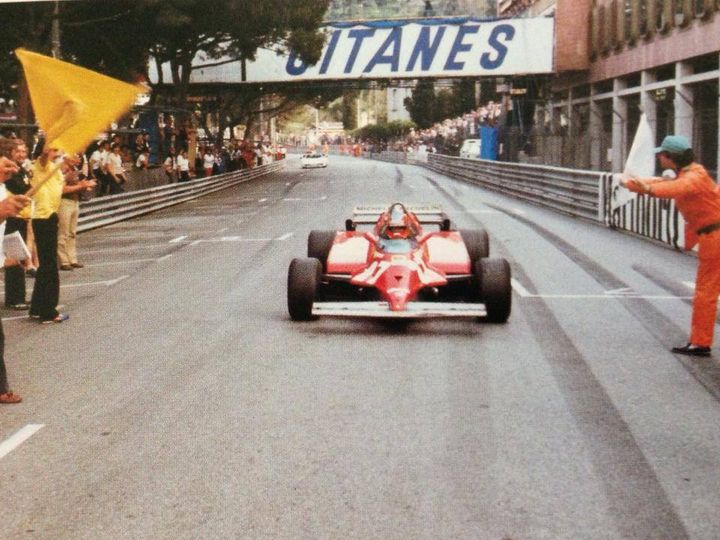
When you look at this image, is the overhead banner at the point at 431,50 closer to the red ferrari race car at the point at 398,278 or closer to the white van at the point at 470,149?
the white van at the point at 470,149

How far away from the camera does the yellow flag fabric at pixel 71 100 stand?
701cm

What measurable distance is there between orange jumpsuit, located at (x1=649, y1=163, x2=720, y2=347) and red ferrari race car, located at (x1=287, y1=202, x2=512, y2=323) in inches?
72.3

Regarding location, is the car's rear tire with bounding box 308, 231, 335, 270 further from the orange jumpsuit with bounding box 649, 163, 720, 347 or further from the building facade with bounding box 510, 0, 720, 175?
the building facade with bounding box 510, 0, 720, 175

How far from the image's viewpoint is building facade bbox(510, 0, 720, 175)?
1373 inches

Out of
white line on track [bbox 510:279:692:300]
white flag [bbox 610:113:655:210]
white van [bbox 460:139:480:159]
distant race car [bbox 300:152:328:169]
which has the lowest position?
distant race car [bbox 300:152:328:169]

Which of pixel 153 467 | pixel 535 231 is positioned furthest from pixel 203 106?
pixel 153 467

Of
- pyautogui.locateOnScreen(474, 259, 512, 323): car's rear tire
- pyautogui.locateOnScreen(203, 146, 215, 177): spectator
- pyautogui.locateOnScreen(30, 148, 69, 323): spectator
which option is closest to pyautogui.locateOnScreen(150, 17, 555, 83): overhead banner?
pyautogui.locateOnScreen(203, 146, 215, 177): spectator

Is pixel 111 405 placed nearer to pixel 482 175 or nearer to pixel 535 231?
pixel 535 231

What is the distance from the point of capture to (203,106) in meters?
62.1

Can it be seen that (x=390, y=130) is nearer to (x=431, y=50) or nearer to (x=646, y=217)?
(x=431, y=50)

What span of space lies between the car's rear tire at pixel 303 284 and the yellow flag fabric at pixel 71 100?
3.31 meters

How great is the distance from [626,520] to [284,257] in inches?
484

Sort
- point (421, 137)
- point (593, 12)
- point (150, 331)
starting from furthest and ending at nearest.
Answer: point (421, 137)
point (593, 12)
point (150, 331)

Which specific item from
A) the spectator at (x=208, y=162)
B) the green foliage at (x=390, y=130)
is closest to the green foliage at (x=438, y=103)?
the green foliage at (x=390, y=130)
